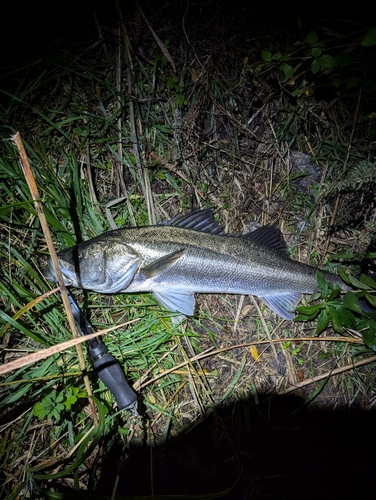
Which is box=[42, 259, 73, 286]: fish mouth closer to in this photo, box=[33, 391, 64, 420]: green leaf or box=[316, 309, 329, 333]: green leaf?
box=[33, 391, 64, 420]: green leaf

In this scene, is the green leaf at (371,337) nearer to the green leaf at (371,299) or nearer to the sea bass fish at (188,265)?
the green leaf at (371,299)

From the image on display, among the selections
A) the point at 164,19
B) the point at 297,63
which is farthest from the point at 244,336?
the point at 164,19

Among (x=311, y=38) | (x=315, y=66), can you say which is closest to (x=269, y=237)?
(x=315, y=66)

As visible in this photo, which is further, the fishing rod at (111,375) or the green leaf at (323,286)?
the green leaf at (323,286)

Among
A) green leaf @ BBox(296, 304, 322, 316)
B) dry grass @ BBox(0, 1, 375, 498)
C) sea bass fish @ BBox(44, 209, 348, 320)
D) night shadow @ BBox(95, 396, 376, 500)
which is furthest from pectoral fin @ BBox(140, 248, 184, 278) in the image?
night shadow @ BBox(95, 396, 376, 500)

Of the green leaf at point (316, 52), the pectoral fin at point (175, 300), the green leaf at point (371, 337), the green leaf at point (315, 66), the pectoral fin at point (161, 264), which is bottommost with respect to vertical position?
the green leaf at point (371, 337)

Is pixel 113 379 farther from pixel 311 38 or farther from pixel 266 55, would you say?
pixel 311 38

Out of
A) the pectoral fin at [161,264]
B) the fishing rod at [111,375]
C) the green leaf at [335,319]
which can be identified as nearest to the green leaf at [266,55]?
the pectoral fin at [161,264]
